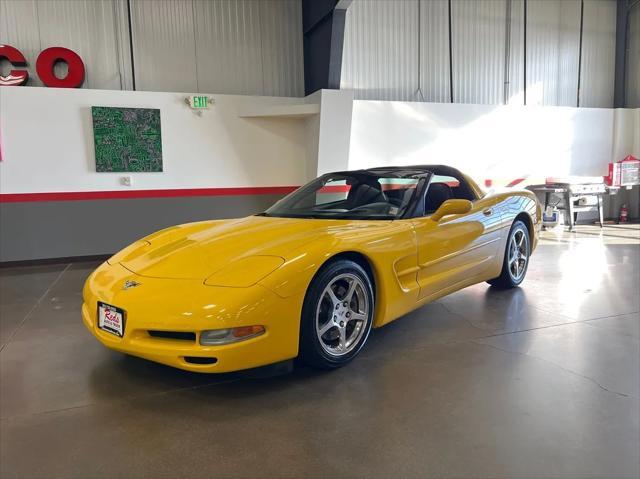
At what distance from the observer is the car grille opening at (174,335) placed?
2.20m

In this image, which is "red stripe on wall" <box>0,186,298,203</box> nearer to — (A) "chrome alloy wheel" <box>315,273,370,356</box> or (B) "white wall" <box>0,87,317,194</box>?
(B) "white wall" <box>0,87,317,194</box>

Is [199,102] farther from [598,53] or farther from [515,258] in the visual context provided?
[598,53]

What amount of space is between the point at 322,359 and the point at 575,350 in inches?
63.4

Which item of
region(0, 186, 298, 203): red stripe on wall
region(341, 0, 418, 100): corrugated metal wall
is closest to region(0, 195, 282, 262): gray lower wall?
region(0, 186, 298, 203): red stripe on wall

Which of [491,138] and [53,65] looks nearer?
[53,65]

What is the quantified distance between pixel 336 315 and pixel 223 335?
664 mm

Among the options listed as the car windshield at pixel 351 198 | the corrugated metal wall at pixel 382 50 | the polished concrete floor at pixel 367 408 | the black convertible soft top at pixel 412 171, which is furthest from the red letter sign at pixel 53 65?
the black convertible soft top at pixel 412 171

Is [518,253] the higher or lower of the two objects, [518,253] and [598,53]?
the lower

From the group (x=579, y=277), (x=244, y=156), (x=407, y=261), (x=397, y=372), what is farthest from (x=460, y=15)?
(x=397, y=372)

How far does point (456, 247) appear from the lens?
333 cm

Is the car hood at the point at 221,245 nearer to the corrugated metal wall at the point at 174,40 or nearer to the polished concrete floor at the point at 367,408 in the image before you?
the polished concrete floor at the point at 367,408

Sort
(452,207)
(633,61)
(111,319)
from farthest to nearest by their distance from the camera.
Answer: (633,61) < (452,207) < (111,319)

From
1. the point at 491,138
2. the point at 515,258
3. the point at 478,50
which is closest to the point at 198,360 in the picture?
the point at 515,258

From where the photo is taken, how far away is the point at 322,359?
245 centimetres
